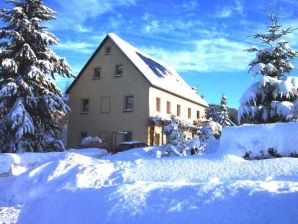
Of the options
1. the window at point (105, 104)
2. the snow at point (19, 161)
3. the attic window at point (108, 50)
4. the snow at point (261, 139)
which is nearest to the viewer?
the snow at point (261, 139)

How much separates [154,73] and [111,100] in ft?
14.0

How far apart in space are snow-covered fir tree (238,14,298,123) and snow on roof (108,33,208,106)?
42.1ft

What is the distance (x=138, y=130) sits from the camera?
3325cm

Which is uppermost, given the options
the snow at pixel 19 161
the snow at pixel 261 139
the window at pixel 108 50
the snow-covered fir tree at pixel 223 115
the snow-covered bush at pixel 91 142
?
the window at pixel 108 50

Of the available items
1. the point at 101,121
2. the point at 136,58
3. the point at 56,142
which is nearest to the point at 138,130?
the point at 101,121

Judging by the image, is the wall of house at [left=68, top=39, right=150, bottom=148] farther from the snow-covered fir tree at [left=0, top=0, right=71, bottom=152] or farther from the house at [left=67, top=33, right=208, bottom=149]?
the snow-covered fir tree at [left=0, top=0, right=71, bottom=152]

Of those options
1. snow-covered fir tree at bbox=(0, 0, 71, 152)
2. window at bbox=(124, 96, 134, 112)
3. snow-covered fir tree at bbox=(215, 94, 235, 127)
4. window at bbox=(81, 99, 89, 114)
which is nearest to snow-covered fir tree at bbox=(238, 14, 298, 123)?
snow-covered fir tree at bbox=(0, 0, 71, 152)

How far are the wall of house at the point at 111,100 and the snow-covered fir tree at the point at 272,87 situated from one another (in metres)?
13.3

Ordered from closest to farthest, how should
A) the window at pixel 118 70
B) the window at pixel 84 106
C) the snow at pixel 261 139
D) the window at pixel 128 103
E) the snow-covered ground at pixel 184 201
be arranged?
1. the snow-covered ground at pixel 184 201
2. the snow at pixel 261 139
3. the window at pixel 128 103
4. the window at pixel 118 70
5. the window at pixel 84 106

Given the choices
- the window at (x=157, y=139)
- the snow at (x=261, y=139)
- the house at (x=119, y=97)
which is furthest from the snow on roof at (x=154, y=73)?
the snow at (x=261, y=139)

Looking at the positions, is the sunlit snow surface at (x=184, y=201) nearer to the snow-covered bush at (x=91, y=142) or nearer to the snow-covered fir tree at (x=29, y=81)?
the snow-covered fir tree at (x=29, y=81)

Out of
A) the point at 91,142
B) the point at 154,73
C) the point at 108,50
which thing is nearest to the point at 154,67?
the point at 154,73

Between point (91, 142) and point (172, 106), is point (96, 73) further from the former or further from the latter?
point (91, 142)

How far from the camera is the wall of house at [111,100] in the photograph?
110ft
